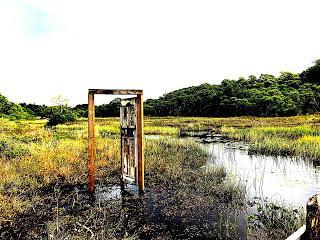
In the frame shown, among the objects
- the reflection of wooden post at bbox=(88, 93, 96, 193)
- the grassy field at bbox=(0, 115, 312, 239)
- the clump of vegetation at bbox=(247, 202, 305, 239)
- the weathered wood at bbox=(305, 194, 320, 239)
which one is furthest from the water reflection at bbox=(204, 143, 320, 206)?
the weathered wood at bbox=(305, 194, 320, 239)

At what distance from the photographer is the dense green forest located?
44.0 meters

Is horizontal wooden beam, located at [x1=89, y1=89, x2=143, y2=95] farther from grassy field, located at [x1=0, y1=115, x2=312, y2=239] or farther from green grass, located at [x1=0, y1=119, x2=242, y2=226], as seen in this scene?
green grass, located at [x1=0, y1=119, x2=242, y2=226]

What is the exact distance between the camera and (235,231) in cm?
561

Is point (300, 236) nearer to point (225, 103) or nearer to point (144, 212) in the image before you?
point (144, 212)

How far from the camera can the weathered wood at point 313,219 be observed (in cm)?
327

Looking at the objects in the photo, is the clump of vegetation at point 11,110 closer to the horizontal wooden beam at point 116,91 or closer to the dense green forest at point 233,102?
the dense green forest at point 233,102

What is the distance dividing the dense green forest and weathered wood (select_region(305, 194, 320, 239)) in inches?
1351

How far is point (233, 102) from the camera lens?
5634cm

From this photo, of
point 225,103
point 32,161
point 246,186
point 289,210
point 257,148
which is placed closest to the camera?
point 289,210

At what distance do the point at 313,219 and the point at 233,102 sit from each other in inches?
2137

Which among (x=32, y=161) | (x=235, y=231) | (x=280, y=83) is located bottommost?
(x=235, y=231)

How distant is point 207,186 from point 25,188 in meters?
4.27

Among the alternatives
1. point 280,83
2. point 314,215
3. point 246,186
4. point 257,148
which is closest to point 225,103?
point 280,83

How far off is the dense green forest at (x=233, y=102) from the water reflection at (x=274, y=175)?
26024 mm
